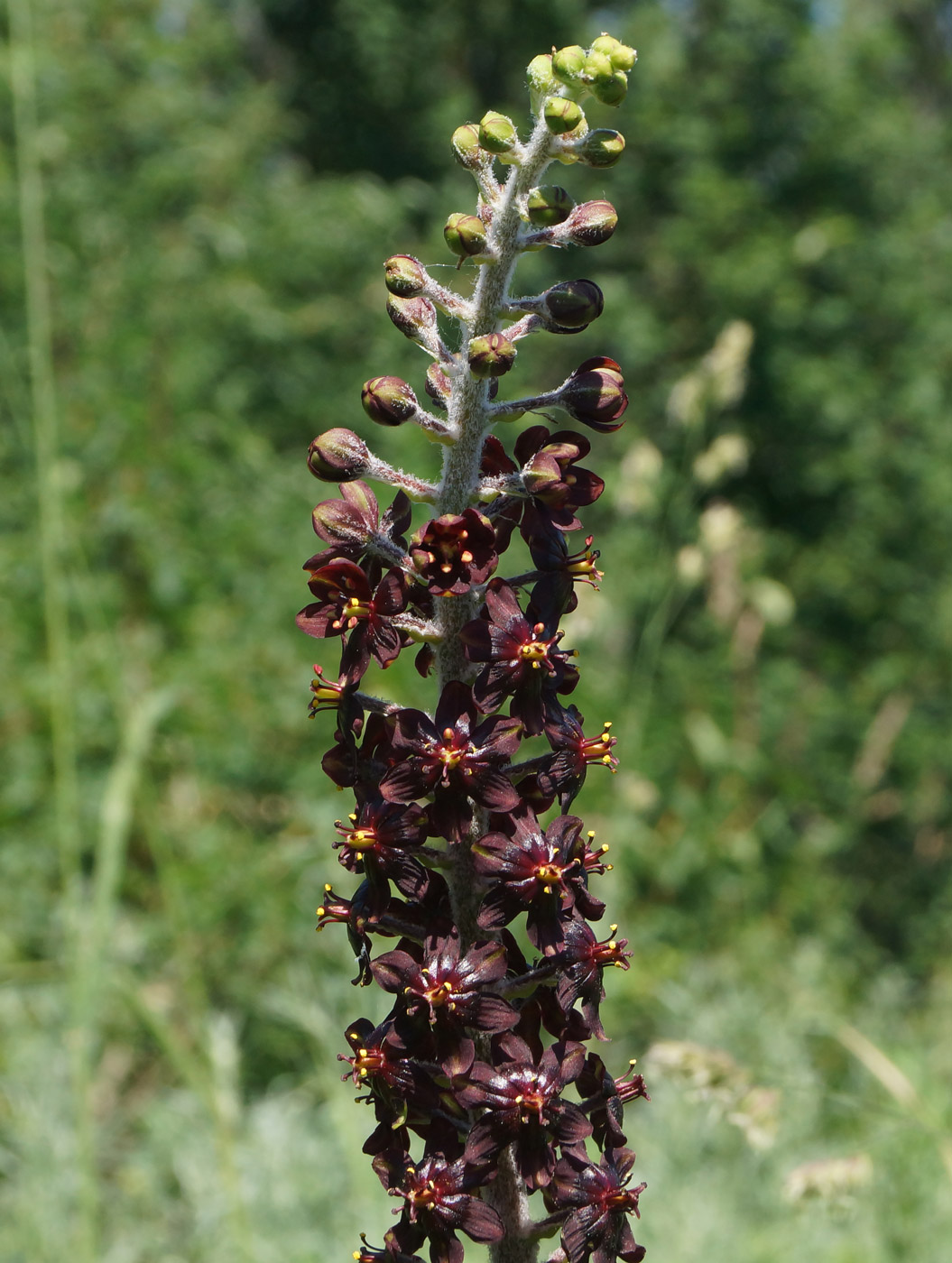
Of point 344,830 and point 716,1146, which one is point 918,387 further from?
→ point 344,830

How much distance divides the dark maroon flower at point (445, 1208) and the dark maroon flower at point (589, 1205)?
96mm

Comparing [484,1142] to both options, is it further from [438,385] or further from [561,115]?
[561,115]

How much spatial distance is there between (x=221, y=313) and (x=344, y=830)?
7893mm

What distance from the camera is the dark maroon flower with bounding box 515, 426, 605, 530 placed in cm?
162

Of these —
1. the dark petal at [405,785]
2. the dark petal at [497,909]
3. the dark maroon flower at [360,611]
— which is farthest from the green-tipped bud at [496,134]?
the dark petal at [497,909]

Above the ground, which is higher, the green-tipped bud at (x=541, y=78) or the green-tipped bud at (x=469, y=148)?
the green-tipped bud at (x=469, y=148)

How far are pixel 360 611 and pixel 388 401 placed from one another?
0.31 m

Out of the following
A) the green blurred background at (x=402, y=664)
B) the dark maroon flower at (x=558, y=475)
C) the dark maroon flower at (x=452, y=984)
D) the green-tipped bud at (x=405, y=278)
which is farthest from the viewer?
the green blurred background at (x=402, y=664)

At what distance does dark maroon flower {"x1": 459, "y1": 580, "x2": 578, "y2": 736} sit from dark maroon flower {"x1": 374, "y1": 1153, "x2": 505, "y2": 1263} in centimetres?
59

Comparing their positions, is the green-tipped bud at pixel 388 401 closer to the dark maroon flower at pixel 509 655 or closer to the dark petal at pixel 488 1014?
the dark maroon flower at pixel 509 655

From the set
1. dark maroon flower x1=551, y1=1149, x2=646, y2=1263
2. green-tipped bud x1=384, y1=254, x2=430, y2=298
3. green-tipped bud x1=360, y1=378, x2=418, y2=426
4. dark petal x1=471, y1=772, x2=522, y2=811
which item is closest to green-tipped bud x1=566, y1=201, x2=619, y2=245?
green-tipped bud x1=384, y1=254, x2=430, y2=298

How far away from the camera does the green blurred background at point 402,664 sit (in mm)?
4441

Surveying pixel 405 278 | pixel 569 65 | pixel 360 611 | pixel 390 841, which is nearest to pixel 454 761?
pixel 390 841

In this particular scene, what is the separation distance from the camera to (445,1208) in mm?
1526
